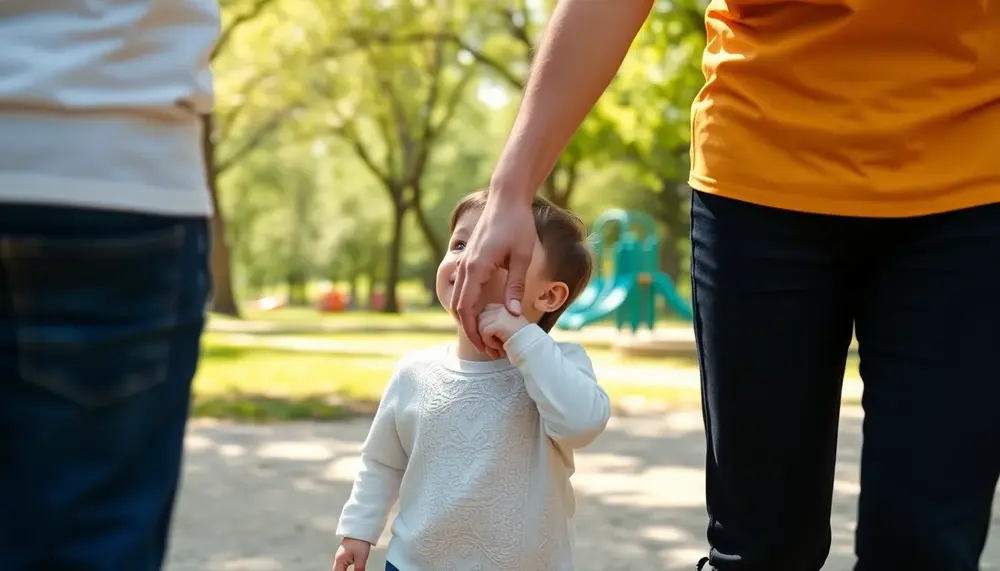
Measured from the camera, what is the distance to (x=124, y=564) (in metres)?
1.24

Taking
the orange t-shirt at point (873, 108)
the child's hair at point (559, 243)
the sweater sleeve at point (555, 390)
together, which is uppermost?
the orange t-shirt at point (873, 108)

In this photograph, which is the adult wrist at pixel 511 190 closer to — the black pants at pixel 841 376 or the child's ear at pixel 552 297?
the black pants at pixel 841 376

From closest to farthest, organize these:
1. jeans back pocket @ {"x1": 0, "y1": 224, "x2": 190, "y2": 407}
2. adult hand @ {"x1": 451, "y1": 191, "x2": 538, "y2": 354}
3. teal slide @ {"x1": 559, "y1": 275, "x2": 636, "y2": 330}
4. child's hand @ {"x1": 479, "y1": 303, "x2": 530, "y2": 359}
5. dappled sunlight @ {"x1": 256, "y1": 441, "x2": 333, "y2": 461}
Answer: jeans back pocket @ {"x1": 0, "y1": 224, "x2": 190, "y2": 407} → adult hand @ {"x1": 451, "y1": 191, "x2": 538, "y2": 354} → child's hand @ {"x1": 479, "y1": 303, "x2": 530, "y2": 359} → dappled sunlight @ {"x1": 256, "y1": 441, "x2": 333, "y2": 461} → teal slide @ {"x1": 559, "y1": 275, "x2": 636, "y2": 330}

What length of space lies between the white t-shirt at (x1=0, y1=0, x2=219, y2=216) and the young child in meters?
1.08

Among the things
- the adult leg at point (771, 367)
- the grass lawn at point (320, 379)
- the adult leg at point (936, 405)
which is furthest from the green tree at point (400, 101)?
the adult leg at point (936, 405)

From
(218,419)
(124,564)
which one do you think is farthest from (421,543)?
(218,419)

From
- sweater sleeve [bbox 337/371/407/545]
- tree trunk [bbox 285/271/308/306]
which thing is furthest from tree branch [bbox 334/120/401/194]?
sweater sleeve [bbox 337/371/407/545]

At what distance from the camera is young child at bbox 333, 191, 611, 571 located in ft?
7.74

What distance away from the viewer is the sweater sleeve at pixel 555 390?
234cm

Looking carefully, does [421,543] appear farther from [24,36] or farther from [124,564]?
[24,36]

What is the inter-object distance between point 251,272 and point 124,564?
50.8 m

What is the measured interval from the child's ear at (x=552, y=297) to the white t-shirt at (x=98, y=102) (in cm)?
124

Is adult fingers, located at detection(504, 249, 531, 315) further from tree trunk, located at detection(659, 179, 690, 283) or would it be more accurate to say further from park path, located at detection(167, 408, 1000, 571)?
tree trunk, located at detection(659, 179, 690, 283)

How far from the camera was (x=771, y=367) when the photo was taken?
78.0 inches
